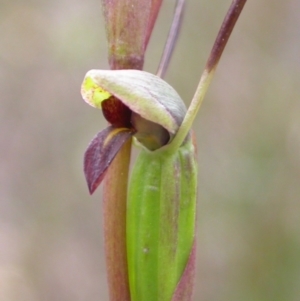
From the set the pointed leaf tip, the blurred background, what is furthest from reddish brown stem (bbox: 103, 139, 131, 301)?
the blurred background

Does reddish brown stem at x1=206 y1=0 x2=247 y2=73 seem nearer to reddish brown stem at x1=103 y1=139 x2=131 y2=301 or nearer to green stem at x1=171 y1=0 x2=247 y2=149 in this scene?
green stem at x1=171 y1=0 x2=247 y2=149

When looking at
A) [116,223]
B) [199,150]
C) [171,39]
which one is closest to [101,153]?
[116,223]

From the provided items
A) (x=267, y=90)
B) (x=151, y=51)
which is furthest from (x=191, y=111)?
(x=151, y=51)

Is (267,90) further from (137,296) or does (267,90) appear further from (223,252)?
(137,296)

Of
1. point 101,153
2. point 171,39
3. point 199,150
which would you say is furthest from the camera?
point 199,150

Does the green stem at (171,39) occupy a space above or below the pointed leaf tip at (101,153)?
above

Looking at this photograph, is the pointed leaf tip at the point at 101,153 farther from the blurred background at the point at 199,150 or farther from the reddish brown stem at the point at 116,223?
the blurred background at the point at 199,150

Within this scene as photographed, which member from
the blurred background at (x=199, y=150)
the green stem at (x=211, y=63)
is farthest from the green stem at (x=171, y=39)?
the blurred background at (x=199, y=150)

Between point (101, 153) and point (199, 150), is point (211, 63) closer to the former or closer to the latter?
point (101, 153)
